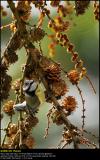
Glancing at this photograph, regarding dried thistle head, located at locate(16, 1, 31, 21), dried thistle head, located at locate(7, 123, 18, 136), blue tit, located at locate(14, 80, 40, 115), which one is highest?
dried thistle head, located at locate(16, 1, 31, 21)

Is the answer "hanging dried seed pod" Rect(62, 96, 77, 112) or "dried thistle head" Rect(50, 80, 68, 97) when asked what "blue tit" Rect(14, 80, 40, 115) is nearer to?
"dried thistle head" Rect(50, 80, 68, 97)

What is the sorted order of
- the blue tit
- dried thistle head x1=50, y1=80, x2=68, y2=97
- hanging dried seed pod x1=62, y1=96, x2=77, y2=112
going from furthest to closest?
hanging dried seed pod x1=62, y1=96, x2=77, y2=112, dried thistle head x1=50, y1=80, x2=68, y2=97, the blue tit

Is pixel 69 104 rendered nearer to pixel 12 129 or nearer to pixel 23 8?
pixel 12 129

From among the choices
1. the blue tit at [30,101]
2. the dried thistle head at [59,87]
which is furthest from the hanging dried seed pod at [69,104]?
the blue tit at [30,101]

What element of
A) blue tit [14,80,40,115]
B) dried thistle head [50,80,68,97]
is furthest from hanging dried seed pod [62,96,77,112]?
blue tit [14,80,40,115]

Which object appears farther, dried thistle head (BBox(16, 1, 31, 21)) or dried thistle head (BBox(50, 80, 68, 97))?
dried thistle head (BBox(16, 1, 31, 21))

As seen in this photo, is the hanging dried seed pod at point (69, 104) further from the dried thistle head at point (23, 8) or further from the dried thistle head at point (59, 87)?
the dried thistle head at point (23, 8)

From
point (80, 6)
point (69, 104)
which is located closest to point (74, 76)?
point (69, 104)

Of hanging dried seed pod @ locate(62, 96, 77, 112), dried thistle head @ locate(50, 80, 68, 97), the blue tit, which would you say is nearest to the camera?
the blue tit

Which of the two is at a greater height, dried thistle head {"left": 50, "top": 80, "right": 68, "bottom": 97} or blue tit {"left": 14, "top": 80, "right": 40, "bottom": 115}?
dried thistle head {"left": 50, "top": 80, "right": 68, "bottom": 97}

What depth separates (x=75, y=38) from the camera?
7902 millimetres

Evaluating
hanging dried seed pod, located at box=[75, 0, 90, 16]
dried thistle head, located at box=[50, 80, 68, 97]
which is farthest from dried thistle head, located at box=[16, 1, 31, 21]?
dried thistle head, located at box=[50, 80, 68, 97]

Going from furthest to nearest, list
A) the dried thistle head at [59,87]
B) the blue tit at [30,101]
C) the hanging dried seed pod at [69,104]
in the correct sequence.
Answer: the hanging dried seed pod at [69,104] < the dried thistle head at [59,87] < the blue tit at [30,101]

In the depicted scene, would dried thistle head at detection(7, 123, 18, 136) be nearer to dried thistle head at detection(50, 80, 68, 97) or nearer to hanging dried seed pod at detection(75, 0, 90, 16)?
dried thistle head at detection(50, 80, 68, 97)
